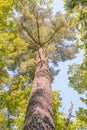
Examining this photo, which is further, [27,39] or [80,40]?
[27,39]

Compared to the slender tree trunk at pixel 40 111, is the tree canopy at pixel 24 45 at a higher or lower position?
higher

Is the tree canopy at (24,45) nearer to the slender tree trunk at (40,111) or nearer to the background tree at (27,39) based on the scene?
the background tree at (27,39)

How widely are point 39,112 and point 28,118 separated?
0.32m

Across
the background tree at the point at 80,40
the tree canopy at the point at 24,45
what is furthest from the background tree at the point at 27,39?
the background tree at the point at 80,40

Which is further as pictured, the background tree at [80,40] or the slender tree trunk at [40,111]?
the background tree at [80,40]

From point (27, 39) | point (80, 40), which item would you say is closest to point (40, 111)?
point (80, 40)

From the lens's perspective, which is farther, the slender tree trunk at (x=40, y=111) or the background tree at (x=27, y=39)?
the background tree at (x=27, y=39)

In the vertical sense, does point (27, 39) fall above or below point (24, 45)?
above

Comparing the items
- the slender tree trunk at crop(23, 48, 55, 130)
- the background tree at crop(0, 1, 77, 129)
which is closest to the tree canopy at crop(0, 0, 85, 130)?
the background tree at crop(0, 1, 77, 129)

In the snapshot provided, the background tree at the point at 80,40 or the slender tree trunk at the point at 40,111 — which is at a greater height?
the background tree at the point at 80,40

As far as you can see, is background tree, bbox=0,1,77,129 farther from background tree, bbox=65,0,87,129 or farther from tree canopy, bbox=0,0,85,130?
background tree, bbox=65,0,87,129

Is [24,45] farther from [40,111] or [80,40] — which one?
[40,111]

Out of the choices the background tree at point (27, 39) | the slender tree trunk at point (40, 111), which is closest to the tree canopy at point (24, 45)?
the background tree at point (27, 39)

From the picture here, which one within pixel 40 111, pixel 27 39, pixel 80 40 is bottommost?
pixel 40 111
